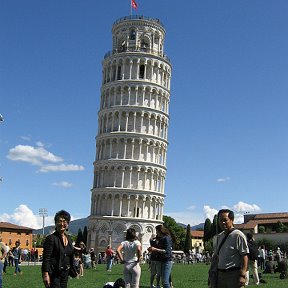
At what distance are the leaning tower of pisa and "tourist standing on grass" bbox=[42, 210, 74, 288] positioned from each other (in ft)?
214

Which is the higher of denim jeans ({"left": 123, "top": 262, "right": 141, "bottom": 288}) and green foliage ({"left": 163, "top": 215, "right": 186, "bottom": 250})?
green foliage ({"left": 163, "top": 215, "right": 186, "bottom": 250})

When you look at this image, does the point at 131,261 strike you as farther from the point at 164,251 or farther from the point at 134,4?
the point at 134,4

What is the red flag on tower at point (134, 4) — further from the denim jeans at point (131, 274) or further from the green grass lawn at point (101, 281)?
the denim jeans at point (131, 274)

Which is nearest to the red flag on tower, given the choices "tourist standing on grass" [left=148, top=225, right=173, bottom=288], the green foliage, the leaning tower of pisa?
the leaning tower of pisa

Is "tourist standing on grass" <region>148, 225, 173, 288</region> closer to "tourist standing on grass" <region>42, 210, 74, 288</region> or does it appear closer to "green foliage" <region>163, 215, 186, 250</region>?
"tourist standing on grass" <region>42, 210, 74, 288</region>

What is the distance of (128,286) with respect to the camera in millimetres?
10680

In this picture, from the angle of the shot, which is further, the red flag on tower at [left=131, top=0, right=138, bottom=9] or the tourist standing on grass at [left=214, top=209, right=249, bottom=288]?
the red flag on tower at [left=131, top=0, right=138, bottom=9]

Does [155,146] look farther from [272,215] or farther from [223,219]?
[223,219]

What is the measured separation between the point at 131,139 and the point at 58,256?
219 ft

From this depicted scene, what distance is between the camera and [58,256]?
7648mm

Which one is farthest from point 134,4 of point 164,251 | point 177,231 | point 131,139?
point 164,251

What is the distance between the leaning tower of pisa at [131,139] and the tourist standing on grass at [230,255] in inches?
2563

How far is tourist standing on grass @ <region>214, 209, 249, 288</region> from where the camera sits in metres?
7.68

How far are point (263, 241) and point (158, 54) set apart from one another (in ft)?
118
